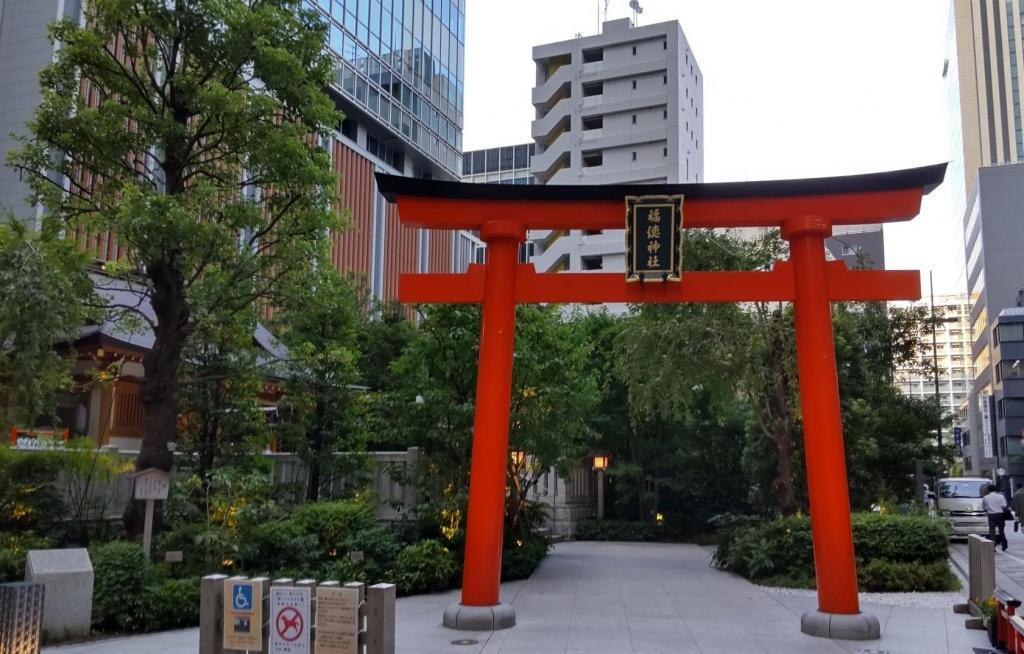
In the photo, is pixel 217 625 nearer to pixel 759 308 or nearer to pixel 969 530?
pixel 759 308

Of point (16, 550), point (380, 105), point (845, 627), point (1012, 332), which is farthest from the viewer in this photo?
point (1012, 332)

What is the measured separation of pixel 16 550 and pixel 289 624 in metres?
6.04

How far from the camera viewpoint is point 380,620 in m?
7.54

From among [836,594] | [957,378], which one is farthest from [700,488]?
[957,378]

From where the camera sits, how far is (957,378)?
443 ft

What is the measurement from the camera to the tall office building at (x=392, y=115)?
5053 centimetres

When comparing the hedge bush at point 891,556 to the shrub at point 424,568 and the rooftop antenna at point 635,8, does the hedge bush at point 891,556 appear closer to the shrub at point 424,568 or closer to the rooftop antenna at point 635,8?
the shrub at point 424,568

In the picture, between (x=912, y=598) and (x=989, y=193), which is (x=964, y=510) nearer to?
(x=912, y=598)

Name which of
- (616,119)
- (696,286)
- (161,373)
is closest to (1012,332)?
(616,119)

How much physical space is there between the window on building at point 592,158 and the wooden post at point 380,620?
60.1 m

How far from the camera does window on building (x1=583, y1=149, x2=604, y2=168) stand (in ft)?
214

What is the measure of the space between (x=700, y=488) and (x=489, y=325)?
17.0m

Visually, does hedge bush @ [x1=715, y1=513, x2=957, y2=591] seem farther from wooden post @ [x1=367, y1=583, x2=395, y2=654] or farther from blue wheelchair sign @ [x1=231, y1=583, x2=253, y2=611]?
blue wheelchair sign @ [x1=231, y1=583, x2=253, y2=611]

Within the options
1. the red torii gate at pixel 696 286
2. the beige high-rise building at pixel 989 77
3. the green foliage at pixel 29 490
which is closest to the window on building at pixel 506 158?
the beige high-rise building at pixel 989 77
